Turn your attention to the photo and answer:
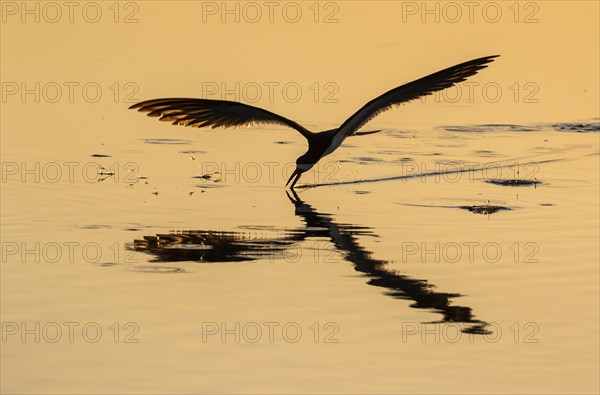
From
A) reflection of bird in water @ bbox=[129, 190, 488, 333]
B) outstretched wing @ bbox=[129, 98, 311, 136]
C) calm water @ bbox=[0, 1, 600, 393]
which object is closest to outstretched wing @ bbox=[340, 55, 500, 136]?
outstretched wing @ bbox=[129, 98, 311, 136]

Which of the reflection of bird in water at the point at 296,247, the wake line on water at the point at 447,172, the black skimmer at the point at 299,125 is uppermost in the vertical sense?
the black skimmer at the point at 299,125

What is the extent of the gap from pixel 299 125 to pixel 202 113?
101 cm

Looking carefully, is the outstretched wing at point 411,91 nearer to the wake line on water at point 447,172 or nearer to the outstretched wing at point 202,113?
the outstretched wing at point 202,113

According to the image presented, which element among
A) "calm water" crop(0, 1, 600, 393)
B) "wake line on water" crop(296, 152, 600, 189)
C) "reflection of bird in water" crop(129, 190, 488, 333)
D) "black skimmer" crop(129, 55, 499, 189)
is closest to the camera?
"calm water" crop(0, 1, 600, 393)

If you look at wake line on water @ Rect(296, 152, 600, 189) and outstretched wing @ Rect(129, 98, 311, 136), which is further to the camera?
wake line on water @ Rect(296, 152, 600, 189)

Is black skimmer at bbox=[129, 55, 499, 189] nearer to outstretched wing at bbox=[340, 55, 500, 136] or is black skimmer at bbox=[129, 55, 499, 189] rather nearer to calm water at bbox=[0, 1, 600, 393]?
outstretched wing at bbox=[340, 55, 500, 136]

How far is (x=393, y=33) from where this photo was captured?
2514 centimetres

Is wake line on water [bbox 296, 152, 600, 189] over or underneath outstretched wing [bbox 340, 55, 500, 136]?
underneath

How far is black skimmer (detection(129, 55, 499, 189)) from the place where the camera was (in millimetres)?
13961

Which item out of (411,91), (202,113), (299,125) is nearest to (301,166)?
(299,125)

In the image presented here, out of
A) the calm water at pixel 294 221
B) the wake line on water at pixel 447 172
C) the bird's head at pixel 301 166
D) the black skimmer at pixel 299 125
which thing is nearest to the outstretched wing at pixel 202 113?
the black skimmer at pixel 299 125

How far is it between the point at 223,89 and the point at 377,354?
35.1 ft

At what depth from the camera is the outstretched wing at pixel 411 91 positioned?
45.4 ft

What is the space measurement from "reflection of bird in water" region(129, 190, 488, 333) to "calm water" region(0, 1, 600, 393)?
0.03 m
